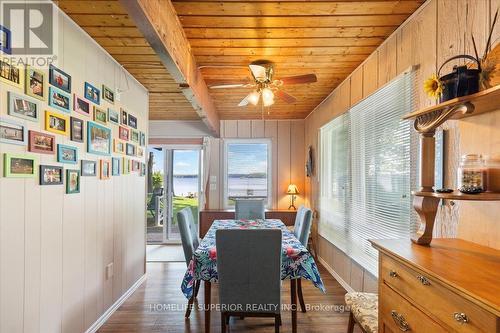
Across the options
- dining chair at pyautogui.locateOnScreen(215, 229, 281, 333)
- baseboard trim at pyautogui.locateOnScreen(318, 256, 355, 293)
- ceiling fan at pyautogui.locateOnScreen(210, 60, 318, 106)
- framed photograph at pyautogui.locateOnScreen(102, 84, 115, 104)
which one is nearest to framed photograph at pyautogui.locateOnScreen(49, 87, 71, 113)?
framed photograph at pyautogui.locateOnScreen(102, 84, 115, 104)

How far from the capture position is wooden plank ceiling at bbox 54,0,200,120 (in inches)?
76.6

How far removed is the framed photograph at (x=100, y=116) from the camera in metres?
2.53

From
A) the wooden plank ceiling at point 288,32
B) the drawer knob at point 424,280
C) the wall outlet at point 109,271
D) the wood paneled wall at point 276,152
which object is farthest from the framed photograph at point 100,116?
the wood paneled wall at point 276,152

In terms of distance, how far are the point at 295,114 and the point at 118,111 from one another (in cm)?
337

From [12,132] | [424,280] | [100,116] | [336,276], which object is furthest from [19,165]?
[336,276]

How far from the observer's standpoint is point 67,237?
2.12m

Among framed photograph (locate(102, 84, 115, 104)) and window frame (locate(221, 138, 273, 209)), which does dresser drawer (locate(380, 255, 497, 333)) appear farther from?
window frame (locate(221, 138, 273, 209))

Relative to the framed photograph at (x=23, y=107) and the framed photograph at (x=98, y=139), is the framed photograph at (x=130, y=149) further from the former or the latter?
the framed photograph at (x=23, y=107)

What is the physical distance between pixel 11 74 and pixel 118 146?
1.39 meters

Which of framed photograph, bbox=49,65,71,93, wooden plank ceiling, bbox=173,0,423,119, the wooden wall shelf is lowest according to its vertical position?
the wooden wall shelf

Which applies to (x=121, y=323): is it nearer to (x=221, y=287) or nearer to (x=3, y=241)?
(x=221, y=287)

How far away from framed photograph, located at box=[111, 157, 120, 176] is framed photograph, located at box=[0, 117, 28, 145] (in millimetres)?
1115

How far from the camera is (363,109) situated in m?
3.05

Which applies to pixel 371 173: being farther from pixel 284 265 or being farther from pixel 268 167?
pixel 268 167
